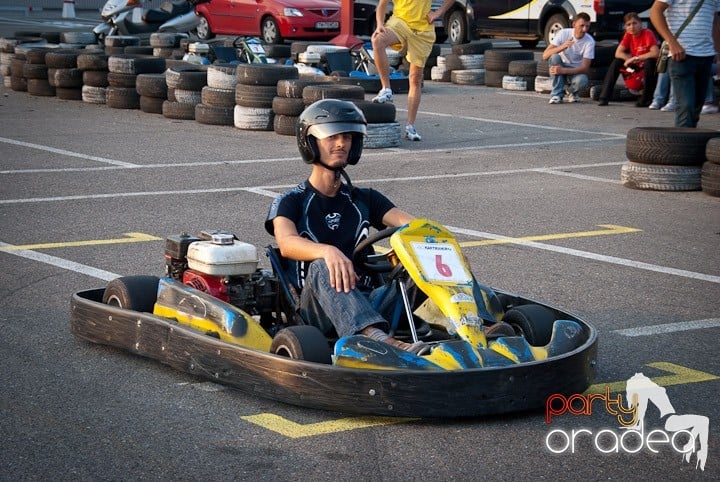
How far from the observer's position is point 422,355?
4.56 metres

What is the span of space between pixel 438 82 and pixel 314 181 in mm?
15473

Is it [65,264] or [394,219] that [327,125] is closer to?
[394,219]

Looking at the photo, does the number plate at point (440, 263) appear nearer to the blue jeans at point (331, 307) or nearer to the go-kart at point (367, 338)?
the go-kart at point (367, 338)

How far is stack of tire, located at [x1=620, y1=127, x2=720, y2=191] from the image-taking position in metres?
9.81

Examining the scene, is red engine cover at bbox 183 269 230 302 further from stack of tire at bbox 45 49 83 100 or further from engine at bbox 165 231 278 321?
stack of tire at bbox 45 49 83 100

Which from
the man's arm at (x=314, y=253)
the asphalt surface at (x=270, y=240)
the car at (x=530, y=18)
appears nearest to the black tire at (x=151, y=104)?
the asphalt surface at (x=270, y=240)

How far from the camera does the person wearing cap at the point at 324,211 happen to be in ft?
16.5

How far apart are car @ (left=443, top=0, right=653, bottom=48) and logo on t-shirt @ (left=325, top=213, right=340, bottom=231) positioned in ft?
54.0

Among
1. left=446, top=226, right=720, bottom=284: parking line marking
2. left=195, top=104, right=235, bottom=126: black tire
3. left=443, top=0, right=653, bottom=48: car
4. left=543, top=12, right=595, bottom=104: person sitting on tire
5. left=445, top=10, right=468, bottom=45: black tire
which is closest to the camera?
left=446, top=226, right=720, bottom=284: parking line marking

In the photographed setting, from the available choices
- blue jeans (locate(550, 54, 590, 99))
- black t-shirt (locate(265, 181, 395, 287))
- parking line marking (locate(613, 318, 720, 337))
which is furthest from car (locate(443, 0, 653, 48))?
black t-shirt (locate(265, 181, 395, 287))

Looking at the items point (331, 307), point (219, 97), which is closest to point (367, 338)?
point (331, 307)

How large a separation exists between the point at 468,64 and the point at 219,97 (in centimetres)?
711

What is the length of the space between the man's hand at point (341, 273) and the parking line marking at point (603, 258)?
2.95 meters

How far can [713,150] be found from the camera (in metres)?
9.55
